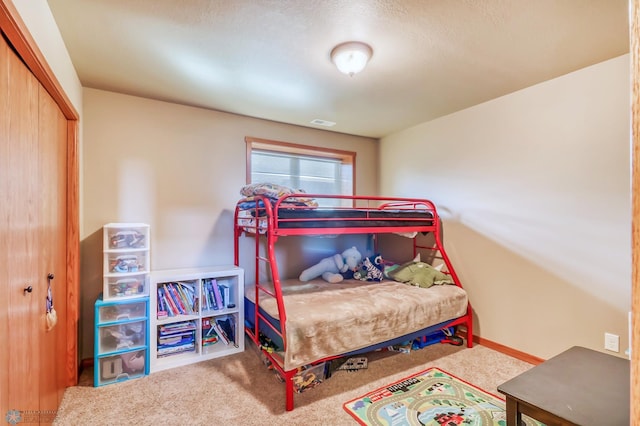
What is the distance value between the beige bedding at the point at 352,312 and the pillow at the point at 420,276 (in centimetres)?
9

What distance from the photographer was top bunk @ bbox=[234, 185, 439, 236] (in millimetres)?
2412

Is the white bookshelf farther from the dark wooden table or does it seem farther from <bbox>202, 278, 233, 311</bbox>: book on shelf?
the dark wooden table

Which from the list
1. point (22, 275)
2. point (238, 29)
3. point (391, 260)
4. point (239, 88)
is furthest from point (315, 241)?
point (22, 275)

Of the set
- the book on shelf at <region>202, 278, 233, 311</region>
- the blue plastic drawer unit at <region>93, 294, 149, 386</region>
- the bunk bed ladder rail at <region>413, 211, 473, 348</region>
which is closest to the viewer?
the blue plastic drawer unit at <region>93, 294, 149, 386</region>

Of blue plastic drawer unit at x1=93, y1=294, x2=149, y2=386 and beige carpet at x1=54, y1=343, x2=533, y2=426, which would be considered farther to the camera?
blue plastic drawer unit at x1=93, y1=294, x2=149, y2=386

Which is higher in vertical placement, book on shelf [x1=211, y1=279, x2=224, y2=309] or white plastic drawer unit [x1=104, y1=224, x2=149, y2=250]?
white plastic drawer unit [x1=104, y1=224, x2=149, y2=250]

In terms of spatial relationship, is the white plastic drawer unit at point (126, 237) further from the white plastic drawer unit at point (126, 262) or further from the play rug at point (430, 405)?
the play rug at point (430, 405)

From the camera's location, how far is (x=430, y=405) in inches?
82.4

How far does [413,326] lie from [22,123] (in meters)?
2.72

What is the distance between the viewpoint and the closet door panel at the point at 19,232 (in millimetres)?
1293

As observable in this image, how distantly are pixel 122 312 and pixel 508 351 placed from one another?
329cm

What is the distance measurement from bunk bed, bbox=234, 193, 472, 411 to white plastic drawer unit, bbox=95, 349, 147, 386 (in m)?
0.85

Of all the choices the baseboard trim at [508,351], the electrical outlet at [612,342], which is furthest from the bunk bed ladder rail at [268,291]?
the electrical outlet at [612,342]

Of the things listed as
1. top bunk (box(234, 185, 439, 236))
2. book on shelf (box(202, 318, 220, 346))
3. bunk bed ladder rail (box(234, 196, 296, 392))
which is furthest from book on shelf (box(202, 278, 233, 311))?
top bunk (box(234, 185, 439, 236))
